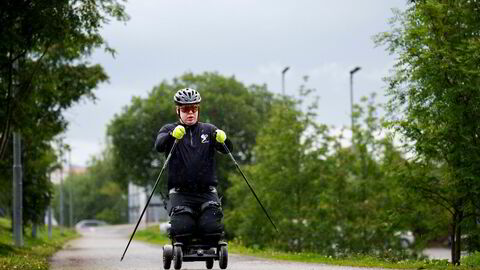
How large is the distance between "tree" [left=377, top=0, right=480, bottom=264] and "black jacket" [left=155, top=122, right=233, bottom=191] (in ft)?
31.3

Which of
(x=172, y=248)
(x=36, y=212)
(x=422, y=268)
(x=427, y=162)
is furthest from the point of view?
(x=36, y=212)

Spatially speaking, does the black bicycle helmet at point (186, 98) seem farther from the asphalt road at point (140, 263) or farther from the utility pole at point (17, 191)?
the utility pole at point (17, 191)

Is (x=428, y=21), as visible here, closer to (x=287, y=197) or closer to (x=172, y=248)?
(x=172, y=248)

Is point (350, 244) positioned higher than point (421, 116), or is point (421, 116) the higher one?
point (421, 116)

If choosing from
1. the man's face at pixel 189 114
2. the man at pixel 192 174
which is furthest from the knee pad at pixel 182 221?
the man's face at pixel 189 114

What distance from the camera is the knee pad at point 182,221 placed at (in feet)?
31.4

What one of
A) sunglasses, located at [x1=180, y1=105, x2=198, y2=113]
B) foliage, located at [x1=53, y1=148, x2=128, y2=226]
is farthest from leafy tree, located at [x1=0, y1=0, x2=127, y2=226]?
foliage, located at [x1=53, y1=148, x2=128, y2=226]

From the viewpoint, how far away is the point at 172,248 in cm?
956

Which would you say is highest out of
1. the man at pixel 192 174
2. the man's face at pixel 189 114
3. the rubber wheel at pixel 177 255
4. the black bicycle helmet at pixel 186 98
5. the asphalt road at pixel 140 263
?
the black bicycle helmet at pixel 186 98

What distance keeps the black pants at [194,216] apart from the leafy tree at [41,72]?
384 inches

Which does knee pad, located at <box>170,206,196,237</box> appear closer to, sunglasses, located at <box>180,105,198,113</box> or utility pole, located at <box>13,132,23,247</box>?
sunglasses, located at <box>180,105,198,113</box>

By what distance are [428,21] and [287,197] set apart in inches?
705

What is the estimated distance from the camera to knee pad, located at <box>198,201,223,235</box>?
31.7 feet

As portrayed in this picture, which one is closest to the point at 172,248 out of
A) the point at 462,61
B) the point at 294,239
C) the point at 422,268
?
the point at 422,268
